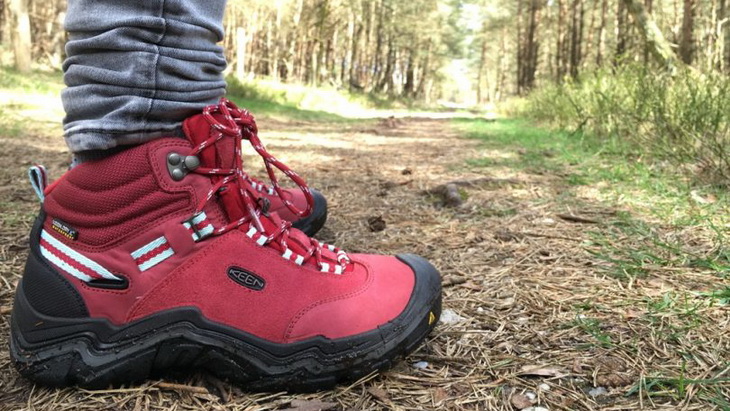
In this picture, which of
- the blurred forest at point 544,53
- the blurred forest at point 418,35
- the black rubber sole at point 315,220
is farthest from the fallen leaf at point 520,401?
the blurred forest at point 418,35

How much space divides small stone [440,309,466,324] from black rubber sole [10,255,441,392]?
0.32 m

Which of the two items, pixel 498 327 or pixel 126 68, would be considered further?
pixel 498 327

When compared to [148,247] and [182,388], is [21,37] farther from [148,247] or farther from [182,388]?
[182,388]

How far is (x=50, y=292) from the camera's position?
0.99 meters

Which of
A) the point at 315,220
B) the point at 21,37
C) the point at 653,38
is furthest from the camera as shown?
the point at 21,37

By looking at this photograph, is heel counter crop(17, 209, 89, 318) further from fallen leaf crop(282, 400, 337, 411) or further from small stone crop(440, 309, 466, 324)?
small stone crop(440, 309, 466, 324)

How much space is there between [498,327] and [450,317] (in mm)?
132

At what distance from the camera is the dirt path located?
0.96 metres

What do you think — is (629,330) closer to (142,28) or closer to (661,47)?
(142,28)

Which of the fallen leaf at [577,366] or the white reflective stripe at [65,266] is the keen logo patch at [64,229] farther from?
the fallen leaf at [577,366]

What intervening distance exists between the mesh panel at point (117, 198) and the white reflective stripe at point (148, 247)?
37mm

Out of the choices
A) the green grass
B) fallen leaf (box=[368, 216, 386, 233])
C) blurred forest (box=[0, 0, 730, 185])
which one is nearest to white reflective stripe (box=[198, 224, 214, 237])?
fallen leaf (box=[368, 216, 386, 233])

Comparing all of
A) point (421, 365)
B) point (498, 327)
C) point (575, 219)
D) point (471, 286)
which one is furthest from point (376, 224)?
point (421, 365)

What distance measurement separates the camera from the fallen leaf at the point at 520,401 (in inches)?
36.9
